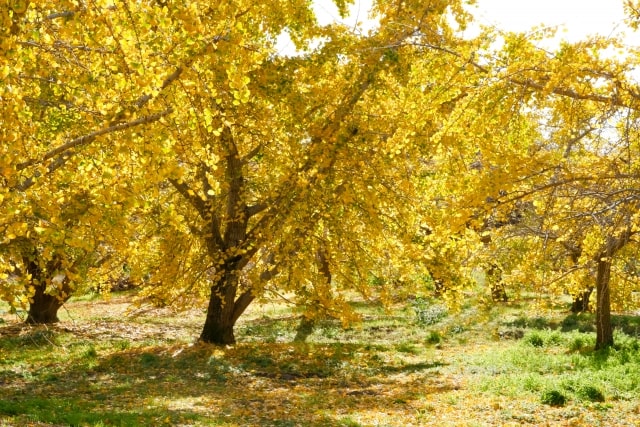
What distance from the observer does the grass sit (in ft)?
28.9

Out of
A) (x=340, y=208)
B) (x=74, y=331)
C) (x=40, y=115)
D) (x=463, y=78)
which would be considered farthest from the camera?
(x=74, y=331)

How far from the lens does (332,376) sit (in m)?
12.5

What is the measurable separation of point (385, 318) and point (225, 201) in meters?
9.10

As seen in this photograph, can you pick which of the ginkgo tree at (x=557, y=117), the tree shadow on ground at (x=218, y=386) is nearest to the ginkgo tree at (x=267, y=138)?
the ginkgo tree at (x=557, y=117)

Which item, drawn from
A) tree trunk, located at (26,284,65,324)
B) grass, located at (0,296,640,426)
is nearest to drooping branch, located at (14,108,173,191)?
grass, located at (0,296,640,426)

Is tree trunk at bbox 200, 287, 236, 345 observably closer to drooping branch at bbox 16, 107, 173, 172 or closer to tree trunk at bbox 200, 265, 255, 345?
tree trunk at bbox 200, 265, 255, 345

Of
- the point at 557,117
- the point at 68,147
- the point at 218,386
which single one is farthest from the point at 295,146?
the point at 68,147

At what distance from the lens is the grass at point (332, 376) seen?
882 centimetres

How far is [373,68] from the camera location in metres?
11.2

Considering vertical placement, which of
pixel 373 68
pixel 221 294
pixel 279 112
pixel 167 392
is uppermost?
pixel 373 68

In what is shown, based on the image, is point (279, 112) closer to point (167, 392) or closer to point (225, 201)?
point (225, 201)

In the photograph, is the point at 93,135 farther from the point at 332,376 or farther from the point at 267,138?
the point at 332,376

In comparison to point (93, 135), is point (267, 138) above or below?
above

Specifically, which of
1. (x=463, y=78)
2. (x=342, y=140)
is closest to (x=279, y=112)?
(x=342, y=140)
